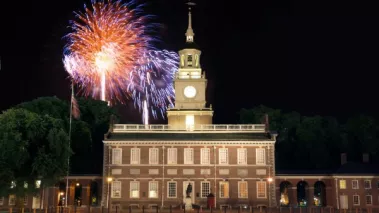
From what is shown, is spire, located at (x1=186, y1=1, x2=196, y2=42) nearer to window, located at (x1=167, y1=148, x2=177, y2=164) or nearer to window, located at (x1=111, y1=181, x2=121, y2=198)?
window, located at (x1=167, y1=148, x2=177, y2=164)

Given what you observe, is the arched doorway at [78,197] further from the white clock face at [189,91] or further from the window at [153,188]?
the white clock face at [189,91]

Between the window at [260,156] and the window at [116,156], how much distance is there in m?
15.1

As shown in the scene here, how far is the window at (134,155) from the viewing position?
181 feet

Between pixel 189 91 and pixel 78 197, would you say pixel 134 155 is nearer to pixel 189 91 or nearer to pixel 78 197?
pixel 189 91

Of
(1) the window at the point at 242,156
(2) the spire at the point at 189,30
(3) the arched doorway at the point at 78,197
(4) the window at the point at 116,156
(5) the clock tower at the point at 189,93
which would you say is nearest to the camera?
(4) the window at the point at 116,156

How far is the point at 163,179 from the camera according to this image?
55000mm

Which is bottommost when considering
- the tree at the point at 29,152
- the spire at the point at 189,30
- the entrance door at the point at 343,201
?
the entrance door at the point at 343,201

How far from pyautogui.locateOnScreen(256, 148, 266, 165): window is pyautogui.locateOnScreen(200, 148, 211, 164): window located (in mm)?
5291

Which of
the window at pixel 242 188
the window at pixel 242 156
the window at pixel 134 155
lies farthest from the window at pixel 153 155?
the window at pixel 242 188

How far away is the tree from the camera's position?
42.8 m

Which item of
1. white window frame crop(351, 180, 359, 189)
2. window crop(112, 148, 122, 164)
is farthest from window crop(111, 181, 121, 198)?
white window frame crop(351, 180, 359, 189)

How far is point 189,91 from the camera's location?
63062 mm

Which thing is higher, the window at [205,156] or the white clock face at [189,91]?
the white clock face at [189,91]

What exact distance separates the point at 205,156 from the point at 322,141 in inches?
973
